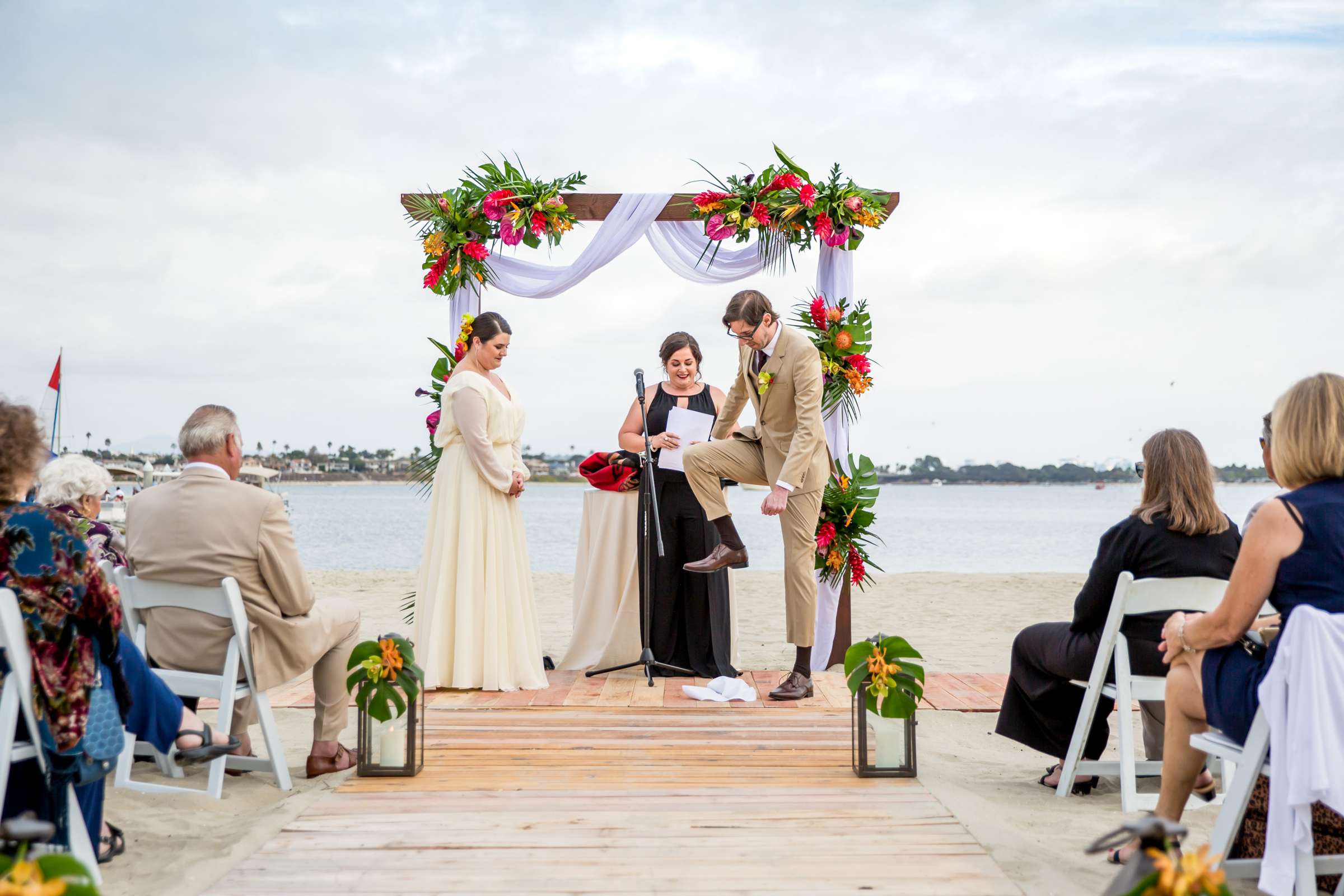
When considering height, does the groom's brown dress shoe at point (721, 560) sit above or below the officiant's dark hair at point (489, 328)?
below

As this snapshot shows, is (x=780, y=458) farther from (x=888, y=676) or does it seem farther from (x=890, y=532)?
A: (x=890, y=532)

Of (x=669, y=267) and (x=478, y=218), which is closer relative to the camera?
(x=478, y=218)

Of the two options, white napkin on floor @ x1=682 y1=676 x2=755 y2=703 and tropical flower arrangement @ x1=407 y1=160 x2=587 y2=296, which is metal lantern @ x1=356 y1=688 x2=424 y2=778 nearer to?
white napkin on floor @ x1=682 y1=676 x2=755 y2=703

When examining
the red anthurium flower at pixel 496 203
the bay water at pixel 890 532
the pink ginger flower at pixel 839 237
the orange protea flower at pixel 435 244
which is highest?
the red anthurium flower at pixel 496 203

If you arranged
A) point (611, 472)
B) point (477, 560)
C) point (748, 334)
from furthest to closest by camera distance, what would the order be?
point (611, 472)
point (477, 560)
point (748, 334)

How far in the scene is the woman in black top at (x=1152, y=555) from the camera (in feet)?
10.9

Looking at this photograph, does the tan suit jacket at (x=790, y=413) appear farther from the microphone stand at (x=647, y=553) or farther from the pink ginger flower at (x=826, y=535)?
the pink ginger flower at (x=826, y=535)

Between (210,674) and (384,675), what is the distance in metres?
0.60

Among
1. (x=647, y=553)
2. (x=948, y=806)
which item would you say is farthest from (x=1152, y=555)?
(x=647, y=553)

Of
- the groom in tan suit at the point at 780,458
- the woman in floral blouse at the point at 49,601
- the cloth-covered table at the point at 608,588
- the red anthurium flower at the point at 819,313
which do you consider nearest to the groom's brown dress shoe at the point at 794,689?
the groom in tan suit at the point at 780,458

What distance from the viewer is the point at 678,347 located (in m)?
5.91

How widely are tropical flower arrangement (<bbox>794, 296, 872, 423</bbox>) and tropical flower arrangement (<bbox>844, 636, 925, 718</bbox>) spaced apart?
2.63 metres

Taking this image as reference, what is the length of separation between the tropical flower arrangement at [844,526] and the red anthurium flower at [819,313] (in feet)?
3.00

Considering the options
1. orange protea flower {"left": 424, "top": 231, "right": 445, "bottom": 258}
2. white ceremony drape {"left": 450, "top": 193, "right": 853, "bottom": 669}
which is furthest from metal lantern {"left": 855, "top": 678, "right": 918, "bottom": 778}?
orange protea flower {"left": 424, "top": 231, "right": 445, "bottom": 258}
